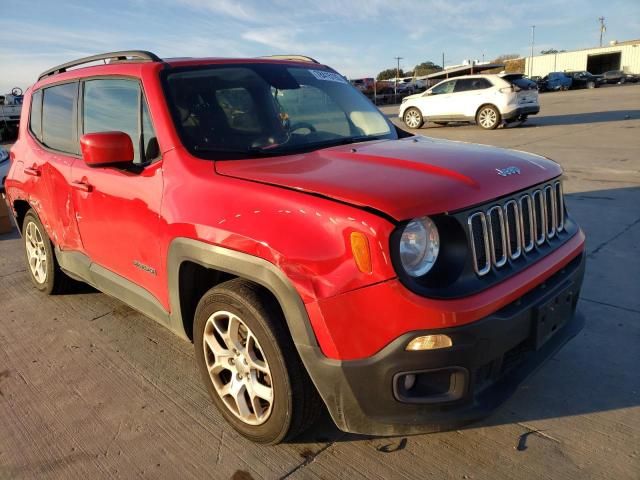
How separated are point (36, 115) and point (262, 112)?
2.42 meters

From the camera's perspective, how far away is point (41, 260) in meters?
4.56

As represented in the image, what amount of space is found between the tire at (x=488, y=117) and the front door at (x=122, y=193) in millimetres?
14236

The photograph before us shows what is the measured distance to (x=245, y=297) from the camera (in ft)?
7.38

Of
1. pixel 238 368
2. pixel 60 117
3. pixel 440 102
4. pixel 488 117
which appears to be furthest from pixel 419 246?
pixel 440 102

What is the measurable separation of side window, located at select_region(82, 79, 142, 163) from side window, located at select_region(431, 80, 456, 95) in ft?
49.3

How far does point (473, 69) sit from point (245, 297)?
1696 inches

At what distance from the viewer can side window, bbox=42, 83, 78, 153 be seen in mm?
3705

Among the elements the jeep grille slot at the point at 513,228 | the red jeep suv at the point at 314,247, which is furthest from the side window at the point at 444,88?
the jeep grille slot at the point at 513,228

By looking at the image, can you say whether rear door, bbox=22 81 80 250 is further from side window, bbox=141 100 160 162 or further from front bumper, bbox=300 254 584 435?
front bumper, bbox=300 254 584 435

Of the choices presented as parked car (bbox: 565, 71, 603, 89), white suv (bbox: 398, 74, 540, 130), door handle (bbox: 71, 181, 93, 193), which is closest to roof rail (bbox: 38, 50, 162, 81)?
door handle (bbox: 71, 181, 93, 193)

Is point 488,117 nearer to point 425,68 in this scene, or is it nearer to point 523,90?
point 523,90

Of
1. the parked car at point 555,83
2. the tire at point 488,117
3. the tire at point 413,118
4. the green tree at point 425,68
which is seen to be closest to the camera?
the tire at point 488,117

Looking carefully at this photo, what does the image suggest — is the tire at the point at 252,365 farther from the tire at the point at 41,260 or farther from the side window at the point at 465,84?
the side window at the point at 465,84

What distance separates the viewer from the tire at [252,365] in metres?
2.19
